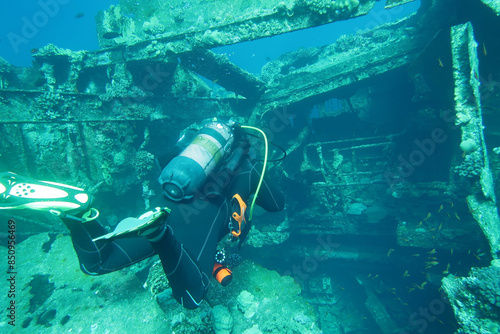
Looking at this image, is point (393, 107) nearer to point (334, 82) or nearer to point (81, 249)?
point (334, 82)

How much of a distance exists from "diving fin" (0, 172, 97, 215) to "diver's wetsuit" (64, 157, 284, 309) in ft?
0.72

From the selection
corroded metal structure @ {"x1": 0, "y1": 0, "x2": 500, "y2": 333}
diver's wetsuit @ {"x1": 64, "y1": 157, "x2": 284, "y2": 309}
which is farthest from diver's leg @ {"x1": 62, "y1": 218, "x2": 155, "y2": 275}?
corroded metal structure @ {"x1": 0, "y1": 0, "x2": 500, "y2": 333}

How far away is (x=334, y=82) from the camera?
7930mm

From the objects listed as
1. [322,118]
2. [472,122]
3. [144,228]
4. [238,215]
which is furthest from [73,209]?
[322,118]

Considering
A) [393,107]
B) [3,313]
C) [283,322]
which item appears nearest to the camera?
[3,313]

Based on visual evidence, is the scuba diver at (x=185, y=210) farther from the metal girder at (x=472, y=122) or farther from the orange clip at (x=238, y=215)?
the metal girder at (x=472, y=122)

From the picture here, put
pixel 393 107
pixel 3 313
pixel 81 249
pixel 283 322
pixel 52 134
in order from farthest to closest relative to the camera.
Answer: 1. pixel 393 107
2. pixel 52 134
3. pixel 283 322
4. pixel 3 313
5. pixel 81 249

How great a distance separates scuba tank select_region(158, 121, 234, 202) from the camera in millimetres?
2723

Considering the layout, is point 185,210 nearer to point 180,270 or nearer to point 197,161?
point 197,161

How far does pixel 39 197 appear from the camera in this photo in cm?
256

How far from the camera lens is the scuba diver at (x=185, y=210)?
2371 millimetres

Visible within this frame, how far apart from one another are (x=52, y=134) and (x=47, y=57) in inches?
166

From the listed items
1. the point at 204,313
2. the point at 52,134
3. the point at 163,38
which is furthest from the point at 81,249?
the point at 163,38

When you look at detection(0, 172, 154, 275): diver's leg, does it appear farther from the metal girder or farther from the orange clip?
the metal girder
